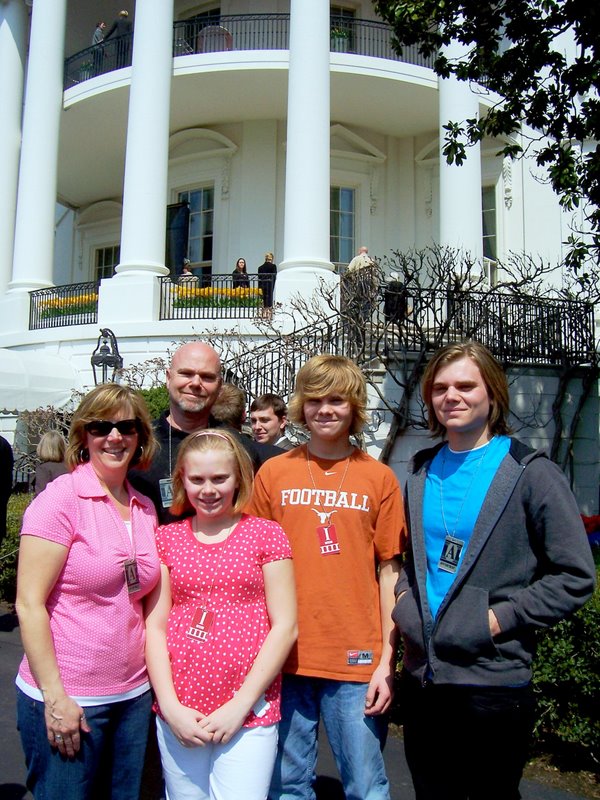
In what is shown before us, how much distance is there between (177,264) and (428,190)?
6.58 m

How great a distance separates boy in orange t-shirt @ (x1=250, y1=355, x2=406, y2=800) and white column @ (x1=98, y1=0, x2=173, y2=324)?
1223 cm

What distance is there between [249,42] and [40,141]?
5.59 meters

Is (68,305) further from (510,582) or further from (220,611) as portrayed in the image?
(510,582)

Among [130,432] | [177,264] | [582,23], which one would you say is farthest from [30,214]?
[130,432]

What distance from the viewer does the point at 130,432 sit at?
2.52 m

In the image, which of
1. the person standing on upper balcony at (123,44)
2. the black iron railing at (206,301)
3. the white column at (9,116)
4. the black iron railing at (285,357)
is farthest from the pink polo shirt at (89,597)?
the person standing on upper balcony at (123,44)

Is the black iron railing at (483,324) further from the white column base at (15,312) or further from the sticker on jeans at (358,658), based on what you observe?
the white column base at (15,312)

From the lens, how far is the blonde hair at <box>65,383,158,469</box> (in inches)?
97.9

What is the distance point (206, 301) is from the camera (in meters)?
14.4

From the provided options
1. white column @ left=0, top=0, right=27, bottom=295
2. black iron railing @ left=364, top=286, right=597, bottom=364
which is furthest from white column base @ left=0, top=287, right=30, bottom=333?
black iron railing @ left=364, top=286, right=597, bottom=364

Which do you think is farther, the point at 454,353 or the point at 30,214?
the point at 30,214

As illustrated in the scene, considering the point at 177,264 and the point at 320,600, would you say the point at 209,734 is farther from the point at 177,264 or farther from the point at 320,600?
the point at 177,264

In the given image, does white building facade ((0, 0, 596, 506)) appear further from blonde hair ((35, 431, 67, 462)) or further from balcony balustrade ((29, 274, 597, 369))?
blonde hair ((35, 431, 67, 462))

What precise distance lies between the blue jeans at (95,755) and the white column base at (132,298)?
491 inches
